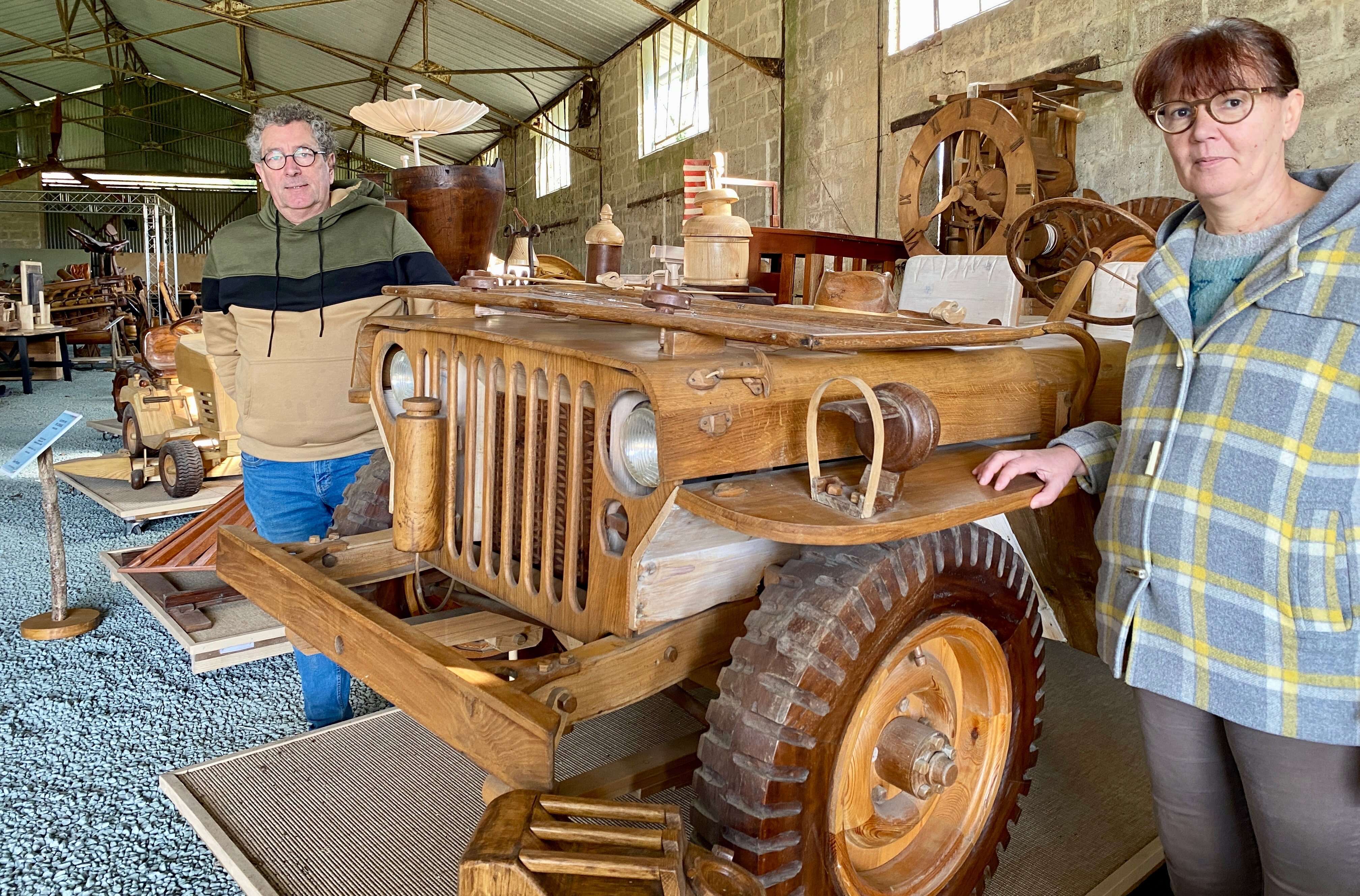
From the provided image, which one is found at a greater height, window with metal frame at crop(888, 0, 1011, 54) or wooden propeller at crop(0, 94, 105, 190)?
wooden propeller at crop(0, 94, 105, 190)

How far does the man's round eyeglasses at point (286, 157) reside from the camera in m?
2.44

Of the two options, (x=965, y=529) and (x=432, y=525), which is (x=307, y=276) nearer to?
(x=432, y=525)

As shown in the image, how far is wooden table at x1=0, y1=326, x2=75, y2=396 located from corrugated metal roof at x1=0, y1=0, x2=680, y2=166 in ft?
17.2

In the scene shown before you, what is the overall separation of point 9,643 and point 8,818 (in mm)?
1488

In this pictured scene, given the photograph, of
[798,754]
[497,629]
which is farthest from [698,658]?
[497,629]

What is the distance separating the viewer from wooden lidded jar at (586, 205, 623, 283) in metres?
3.62

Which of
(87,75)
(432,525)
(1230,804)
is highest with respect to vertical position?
(87,75)

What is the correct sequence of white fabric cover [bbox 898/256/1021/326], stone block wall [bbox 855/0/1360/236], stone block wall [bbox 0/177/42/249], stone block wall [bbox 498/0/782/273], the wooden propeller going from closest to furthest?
white fabric cover [bbox 898/256/1021/326]
stone block wall [bbox 855/0/1360/236]
stone block wall [bbox 498/0/782/273]
the wooden propeller
stone block wall [bbox 0/177/42/249]

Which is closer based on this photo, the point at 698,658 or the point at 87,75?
the point at 698,658

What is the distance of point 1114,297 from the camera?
323 cm

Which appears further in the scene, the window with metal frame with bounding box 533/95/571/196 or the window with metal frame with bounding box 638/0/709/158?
the window with metal frame with bounding box 533/95/571/196

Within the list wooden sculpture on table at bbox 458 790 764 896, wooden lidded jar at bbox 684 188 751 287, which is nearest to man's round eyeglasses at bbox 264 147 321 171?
wooden lidded jar at bbox 684 188 751 287

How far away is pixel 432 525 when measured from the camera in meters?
1.80

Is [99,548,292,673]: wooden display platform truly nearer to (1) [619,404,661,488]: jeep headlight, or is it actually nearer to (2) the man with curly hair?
(2) the man with curly hair
